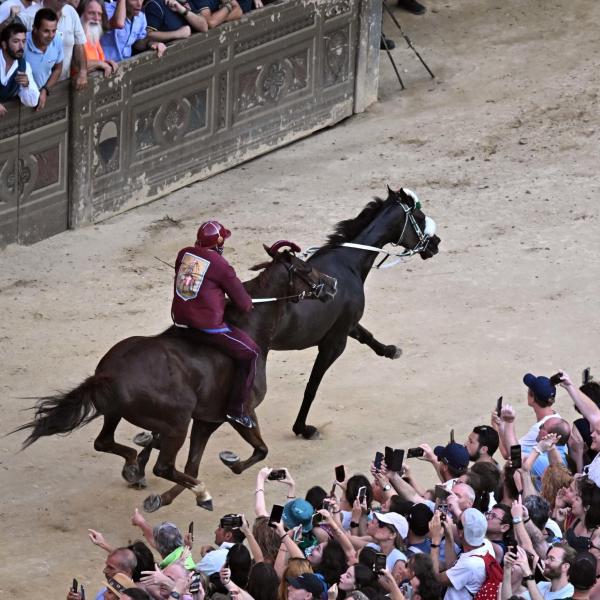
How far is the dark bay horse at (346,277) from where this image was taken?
13859mm

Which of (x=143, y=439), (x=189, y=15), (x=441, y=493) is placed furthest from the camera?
(x=189, y=15)

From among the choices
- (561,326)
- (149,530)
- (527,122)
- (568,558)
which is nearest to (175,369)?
(149,530)

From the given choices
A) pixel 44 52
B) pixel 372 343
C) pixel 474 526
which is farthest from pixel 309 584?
pixel 44 52

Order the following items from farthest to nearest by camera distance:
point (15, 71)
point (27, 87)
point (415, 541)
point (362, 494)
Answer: point (27, 87)
point (15, 71)
point (362, 494)
point (415, 541)

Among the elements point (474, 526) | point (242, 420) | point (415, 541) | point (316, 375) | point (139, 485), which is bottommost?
point (139, 485)

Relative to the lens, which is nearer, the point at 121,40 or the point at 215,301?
the point at 215,301

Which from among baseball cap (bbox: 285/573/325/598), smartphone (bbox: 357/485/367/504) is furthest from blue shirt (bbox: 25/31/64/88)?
baseball cap (bbox: 285/573/325/598)

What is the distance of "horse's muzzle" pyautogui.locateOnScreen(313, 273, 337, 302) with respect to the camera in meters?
13.2

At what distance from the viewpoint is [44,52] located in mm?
16953

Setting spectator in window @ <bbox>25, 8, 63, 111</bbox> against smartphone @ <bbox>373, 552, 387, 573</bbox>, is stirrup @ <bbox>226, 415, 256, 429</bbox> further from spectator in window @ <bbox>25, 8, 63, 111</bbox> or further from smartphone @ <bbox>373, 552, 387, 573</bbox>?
spectator in window @ <bbox>25, 8, 63, 111</bbox>

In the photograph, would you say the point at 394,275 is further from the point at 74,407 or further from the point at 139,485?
the point at 74,407

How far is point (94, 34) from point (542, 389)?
299 inches

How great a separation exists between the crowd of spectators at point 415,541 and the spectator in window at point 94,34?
7.65 metres

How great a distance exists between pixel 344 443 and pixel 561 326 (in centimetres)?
321
